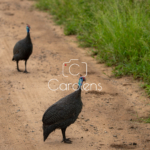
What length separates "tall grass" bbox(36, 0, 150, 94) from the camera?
7.28m

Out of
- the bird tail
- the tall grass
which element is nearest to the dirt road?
the bird tail

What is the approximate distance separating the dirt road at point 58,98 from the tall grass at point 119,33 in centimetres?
34

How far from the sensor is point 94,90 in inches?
265

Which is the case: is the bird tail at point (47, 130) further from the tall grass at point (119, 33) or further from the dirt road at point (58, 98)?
the tall grass at point (119, 33)

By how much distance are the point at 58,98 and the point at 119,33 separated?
8.83 feet

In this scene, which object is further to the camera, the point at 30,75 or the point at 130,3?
the point at 130,3

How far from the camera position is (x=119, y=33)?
7.83m

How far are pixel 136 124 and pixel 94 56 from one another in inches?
148

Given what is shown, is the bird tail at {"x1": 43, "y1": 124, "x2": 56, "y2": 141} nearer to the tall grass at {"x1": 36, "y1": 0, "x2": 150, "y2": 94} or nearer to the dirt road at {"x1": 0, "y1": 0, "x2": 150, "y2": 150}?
the dirt road at {"x1": 0, "y1": 0, "x2": 150, "y2": 150}

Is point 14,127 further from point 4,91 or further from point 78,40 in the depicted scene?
point 78,40

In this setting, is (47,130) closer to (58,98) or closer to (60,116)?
(60,116)

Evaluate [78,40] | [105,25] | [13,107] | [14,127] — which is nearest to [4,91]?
[13,107]

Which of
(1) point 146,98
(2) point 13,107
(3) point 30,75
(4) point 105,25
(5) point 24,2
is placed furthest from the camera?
(5) point 24,2

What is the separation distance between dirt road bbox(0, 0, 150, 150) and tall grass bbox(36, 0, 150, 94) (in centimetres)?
34
